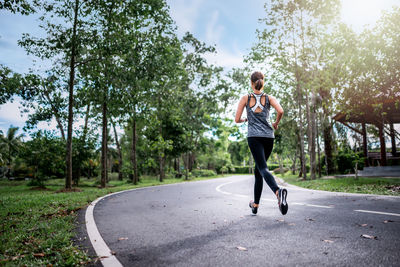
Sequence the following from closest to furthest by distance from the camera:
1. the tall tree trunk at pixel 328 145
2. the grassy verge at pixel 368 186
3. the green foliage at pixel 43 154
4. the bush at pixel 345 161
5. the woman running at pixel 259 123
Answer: the woman running at pixel 259 123 < the grassy verge at pixel 368 186 < the green foliage at pixel 43 154 < the bush at pixel 345 161 < the tall tree trunk at pixel 328 145

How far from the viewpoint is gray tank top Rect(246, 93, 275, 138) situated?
16.0 ft

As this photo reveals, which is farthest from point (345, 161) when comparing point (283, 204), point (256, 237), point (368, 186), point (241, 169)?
point (241, 169)

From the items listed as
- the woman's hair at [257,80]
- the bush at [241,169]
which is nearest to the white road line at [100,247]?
the woman's hair at [257,80]

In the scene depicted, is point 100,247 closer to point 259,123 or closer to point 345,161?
point 259,123

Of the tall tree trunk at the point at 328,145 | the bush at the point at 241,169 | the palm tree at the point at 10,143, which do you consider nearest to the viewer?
the tall tree trunk at the point at 328,145

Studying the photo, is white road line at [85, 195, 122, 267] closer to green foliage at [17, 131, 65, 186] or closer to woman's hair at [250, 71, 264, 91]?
woman's hair at [250, 71, 264, 91]

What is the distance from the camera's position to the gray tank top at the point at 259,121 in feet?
16.0

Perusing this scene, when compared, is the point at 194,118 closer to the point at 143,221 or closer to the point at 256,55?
the point at 256,55

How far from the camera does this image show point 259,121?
4914 millimetres

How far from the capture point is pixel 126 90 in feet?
49.9

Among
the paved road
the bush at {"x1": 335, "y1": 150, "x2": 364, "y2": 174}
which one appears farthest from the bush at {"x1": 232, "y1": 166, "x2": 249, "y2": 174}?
the paved road

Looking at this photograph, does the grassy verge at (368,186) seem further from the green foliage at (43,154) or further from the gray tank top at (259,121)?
the green foliage at (43,154)

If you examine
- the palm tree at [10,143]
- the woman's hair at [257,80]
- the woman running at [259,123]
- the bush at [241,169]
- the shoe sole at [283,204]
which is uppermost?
the palm tree at [10,143]

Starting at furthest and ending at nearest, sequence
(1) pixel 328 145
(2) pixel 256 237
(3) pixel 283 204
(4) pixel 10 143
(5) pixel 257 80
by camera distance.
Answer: (4) pixel 10 143, (1) pixel 328 145, (5) pixel 257 80, (3) pixel 283 204, (2) pixel 256 237
